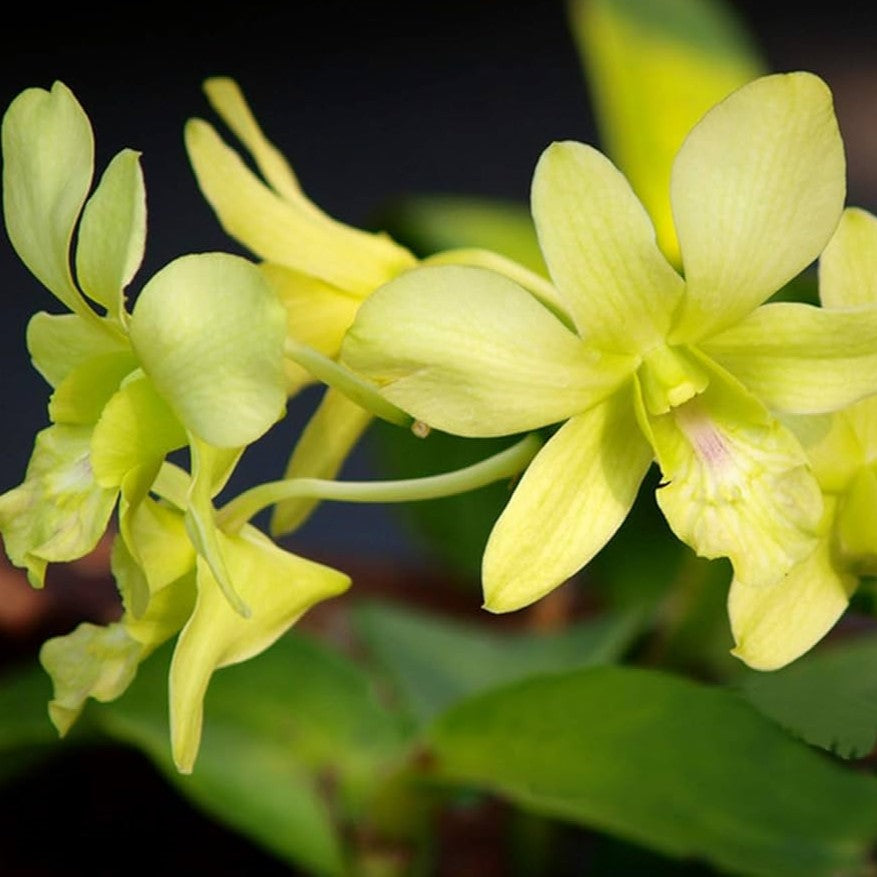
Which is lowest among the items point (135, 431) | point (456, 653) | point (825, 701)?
point (456, 653)

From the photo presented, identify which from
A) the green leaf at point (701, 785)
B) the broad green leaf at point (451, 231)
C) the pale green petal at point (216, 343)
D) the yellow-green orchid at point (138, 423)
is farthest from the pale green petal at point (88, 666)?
the broad green leaf at point (451, 231)

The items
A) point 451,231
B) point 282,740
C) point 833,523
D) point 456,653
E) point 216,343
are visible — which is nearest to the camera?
point 216,343

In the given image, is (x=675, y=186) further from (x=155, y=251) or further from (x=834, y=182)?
(x=155, y=251)

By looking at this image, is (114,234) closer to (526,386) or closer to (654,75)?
(526,386)

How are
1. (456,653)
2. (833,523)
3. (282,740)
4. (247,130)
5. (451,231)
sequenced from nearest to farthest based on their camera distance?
(833,523) → (247,130) → (282,740) → (456,653) → (451,231)

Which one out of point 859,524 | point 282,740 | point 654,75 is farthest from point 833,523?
point 654,75

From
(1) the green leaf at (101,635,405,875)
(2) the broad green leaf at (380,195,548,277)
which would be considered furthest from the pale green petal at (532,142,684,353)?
(2) the broad green leaf at (380,195,548,277)

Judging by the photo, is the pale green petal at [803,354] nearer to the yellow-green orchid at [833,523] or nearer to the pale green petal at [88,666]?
the yellow-green orchid at [833,523]
